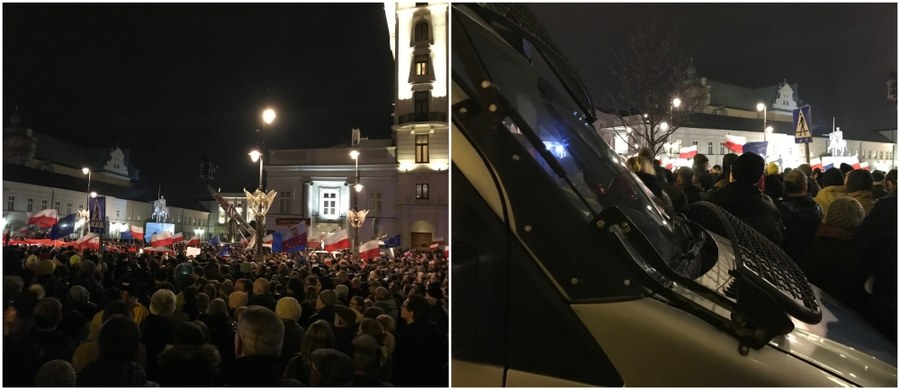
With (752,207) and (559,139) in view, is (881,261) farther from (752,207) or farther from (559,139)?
(559,139)

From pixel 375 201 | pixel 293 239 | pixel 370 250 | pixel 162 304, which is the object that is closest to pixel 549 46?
pixel 162 304

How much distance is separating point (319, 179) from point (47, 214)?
9.16 m

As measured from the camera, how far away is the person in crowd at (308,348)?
2.94 metres

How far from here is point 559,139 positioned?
1.54 meters

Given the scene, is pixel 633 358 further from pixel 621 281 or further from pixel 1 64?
pixel 1 64

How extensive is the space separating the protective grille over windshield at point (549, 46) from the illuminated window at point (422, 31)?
0.56 metres

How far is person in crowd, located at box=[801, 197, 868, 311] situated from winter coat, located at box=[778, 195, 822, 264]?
767mm

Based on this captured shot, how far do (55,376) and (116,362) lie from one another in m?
0.25

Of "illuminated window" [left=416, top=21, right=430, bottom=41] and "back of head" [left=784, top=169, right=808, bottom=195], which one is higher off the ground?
"illuminated window" [left=416, top=21, right=430, bottom=41]

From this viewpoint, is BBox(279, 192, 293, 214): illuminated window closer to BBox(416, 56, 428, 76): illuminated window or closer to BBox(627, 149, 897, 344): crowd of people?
BBox(627, 149, 897, 344): crowd of people

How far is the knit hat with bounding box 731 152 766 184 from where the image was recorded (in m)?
2.92

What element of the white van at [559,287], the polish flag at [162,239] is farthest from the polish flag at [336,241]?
the polish flag at [162,239]

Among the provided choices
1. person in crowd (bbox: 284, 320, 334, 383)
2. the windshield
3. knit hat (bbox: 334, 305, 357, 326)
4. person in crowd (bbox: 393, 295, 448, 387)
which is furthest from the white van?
knit hat (bbox: 334, 305, 357, 326)

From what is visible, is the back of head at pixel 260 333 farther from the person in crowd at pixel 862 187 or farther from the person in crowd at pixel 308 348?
the person in crowd at pixel 862 187
